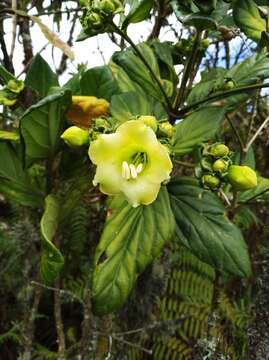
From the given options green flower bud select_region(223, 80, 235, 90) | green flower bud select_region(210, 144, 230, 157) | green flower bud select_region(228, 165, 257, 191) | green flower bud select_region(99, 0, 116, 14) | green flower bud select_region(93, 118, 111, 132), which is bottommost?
green flower bud select_region(228, 165, 257, 191)

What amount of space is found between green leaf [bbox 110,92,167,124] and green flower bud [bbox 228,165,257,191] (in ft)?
0.66

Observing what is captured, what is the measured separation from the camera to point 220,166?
715 mm

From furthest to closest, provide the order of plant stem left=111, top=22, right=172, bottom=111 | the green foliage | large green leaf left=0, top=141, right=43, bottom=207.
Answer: the green foliage, large green leaf left=0, top=141, right=43, bottom=207, plant stem left=111, top=22, right=172, bottom=111

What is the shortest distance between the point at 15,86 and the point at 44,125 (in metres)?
0.12

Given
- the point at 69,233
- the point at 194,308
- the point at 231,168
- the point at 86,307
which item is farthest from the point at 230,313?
the point at 231,168

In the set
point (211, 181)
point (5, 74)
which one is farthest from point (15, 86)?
point (211, 181)

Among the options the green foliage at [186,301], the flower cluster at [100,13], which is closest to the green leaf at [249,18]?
the flower cluster at [100,13]

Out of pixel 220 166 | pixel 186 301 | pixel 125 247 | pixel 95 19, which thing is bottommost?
pixel 186 301

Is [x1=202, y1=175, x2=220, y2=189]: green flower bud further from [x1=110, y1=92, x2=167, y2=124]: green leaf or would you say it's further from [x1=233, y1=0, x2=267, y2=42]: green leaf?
[x1=233, y1=0, x2=267, y2=42]: green leaf

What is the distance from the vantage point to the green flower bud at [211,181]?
2.34 feet

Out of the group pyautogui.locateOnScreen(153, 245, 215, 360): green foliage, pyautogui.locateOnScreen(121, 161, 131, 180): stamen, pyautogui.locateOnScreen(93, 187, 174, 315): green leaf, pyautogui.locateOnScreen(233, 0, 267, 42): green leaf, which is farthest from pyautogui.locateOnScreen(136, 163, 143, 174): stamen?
pyautogui.locateOnScreen(153, 245, 215, 360): green foliage

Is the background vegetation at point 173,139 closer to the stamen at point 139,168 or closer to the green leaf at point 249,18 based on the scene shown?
the green leaf at point 249,18

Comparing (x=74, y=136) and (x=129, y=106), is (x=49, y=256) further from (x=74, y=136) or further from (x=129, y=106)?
(x=129, y=106)

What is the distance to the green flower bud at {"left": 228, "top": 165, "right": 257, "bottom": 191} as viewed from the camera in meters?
0.71
